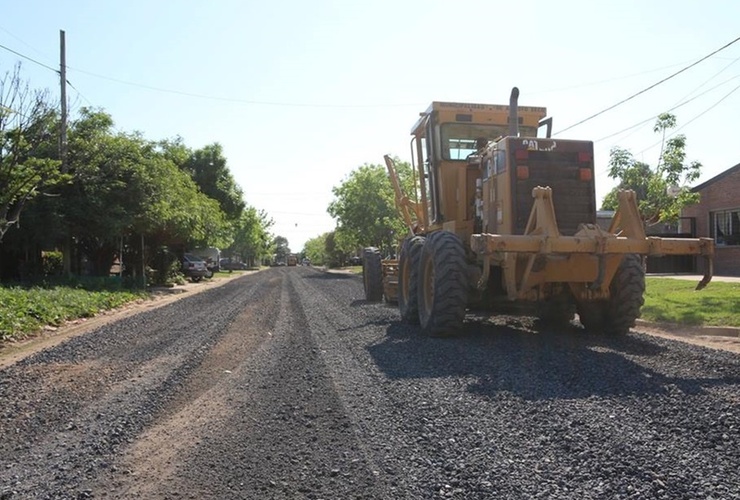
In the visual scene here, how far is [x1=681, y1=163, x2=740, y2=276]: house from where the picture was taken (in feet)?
85.0

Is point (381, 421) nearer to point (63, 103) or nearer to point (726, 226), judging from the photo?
point (63, 103)

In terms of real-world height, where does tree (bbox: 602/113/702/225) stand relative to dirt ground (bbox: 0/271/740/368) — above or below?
above

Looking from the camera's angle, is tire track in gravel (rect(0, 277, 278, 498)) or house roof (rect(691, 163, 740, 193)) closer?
tire track in gravel (rect(0, 277, 278, 498))

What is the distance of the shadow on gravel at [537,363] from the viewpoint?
19.7 feet

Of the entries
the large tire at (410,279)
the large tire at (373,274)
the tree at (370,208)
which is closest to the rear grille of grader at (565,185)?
the large tire at (410,279)

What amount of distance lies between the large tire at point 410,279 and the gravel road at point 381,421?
1.65 metres

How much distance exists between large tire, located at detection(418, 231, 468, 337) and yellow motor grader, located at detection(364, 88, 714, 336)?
0.05 ft

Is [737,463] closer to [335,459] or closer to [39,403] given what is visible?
[335,459]

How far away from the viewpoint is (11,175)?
13977mm

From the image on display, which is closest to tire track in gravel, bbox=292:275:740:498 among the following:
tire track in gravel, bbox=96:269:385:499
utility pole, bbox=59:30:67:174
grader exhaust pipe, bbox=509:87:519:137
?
tire track in gravel, bbox=96:269:385:499

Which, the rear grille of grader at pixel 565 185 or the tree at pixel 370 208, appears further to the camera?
the tree at pixel 370 208

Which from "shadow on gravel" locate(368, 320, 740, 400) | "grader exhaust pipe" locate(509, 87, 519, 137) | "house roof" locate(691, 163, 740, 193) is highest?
"house roof" locate(691, 163, 740, 193)

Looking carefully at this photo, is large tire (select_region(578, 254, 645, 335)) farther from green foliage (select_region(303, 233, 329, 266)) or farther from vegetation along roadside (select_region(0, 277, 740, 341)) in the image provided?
green foliage (select_region(303, 233, 329, 266))

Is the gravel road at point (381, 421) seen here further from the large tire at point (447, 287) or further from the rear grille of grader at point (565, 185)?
the rear grille of grader at point (565, 185)
